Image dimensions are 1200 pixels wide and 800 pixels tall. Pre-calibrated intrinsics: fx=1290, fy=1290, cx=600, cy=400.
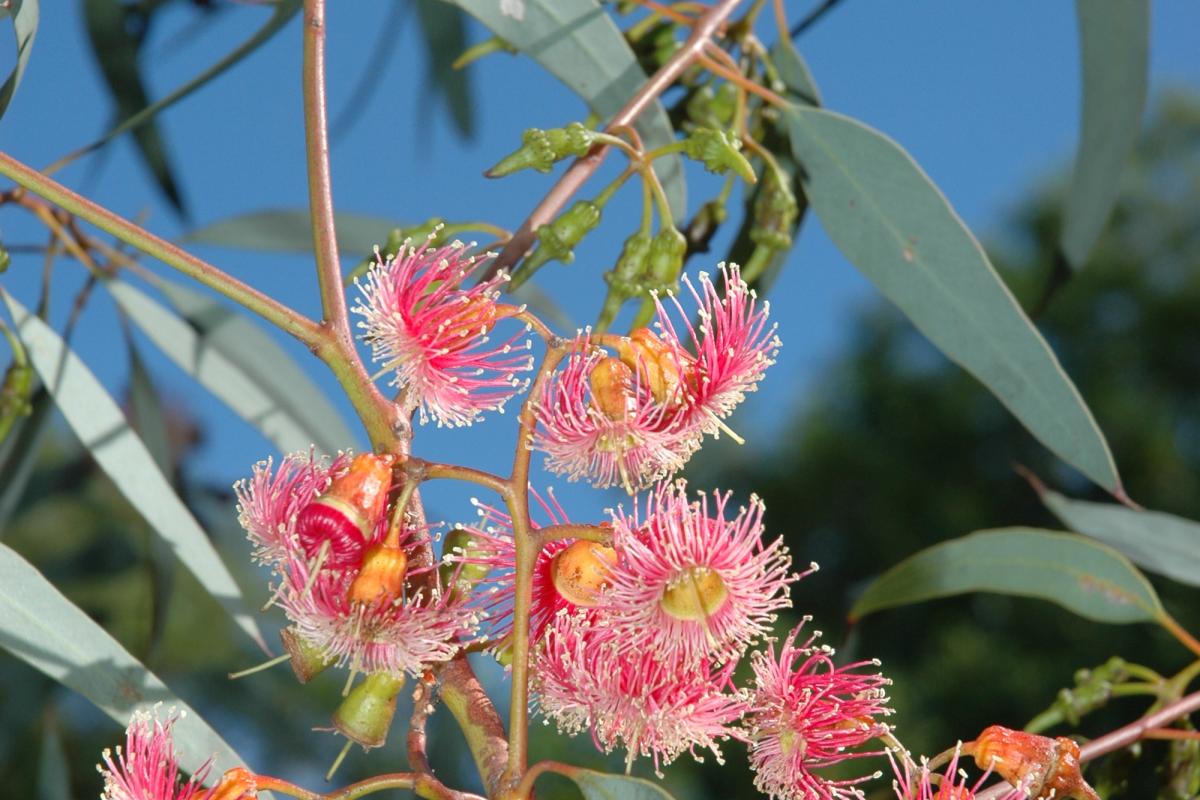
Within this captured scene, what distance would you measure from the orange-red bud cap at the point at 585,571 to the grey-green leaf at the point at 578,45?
35cm

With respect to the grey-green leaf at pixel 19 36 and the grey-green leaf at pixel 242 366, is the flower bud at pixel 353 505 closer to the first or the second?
the grey-green leaf at pixel 19 36

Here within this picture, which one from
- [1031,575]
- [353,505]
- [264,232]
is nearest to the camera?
[353,505]

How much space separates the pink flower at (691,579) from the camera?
0.45 m

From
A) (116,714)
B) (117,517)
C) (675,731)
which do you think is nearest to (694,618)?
(675,731)

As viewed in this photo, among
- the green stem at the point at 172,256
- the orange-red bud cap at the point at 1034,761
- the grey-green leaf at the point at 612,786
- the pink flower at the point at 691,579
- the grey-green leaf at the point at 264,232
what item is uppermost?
the grey-green leaf at the point at 264,232

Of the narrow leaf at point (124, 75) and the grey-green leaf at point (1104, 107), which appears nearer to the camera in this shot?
the grey-green leaf at point (1104, 107)

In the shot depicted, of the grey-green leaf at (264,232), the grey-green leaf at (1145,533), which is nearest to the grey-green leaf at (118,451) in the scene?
the grey-green leaf at (264,232)

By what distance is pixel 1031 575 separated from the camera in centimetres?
91

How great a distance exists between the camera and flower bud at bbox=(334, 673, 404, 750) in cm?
46

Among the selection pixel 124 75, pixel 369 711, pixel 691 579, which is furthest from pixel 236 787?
pixel 124 75

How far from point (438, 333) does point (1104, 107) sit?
2.24ft

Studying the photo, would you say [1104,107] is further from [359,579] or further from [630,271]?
[359,579]

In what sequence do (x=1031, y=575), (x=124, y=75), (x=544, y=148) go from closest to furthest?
1. (x=544, y=148)
2. (x=1031, y=575)
3. (x=124, y=75)

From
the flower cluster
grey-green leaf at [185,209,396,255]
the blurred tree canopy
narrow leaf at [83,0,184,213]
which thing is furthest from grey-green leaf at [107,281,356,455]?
the blurred tree canopy
